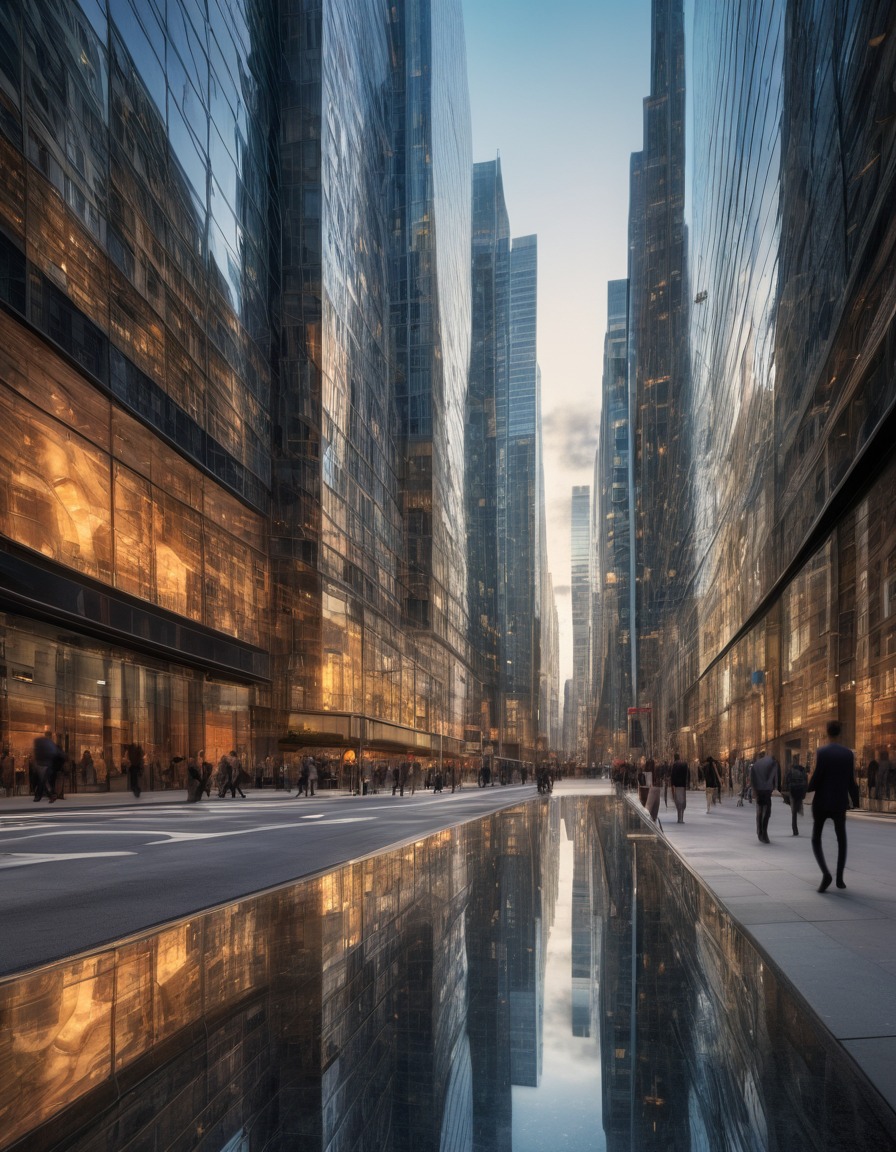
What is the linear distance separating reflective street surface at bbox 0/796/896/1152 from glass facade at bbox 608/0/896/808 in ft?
56.3

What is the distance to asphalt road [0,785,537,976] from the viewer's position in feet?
26.6

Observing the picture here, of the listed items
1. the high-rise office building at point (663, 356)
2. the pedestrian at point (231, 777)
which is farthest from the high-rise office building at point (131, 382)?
the high-rise office building at point (663, 356)

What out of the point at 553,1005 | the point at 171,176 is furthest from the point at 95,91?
the point at 553,1005

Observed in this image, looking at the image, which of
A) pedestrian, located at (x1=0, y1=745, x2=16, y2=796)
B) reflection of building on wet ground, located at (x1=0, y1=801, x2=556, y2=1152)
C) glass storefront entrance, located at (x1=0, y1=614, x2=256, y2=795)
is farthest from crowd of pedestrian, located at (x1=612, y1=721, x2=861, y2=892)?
glass storefront entrance, located at (x1=0, y1=614, x2=256, y2=795)

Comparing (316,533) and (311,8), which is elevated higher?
(311,8)

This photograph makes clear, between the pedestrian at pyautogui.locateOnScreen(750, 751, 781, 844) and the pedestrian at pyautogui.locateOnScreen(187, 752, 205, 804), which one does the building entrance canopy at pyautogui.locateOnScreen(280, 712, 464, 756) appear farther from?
the pedestrian at pyautogui.locateOnScreen(750, 751, 781, 844)

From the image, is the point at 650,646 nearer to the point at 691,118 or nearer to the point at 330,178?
the point at 691,118

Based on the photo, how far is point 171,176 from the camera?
39531 mm

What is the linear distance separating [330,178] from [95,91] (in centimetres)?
3112

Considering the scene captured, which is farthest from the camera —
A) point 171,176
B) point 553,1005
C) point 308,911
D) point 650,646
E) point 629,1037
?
point 650,646

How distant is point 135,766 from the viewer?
3544 cm

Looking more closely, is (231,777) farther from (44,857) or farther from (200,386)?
(44,857)

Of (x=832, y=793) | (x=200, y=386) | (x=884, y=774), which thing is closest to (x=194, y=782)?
(x=200, y=386)

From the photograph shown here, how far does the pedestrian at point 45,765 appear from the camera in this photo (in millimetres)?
26438
